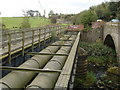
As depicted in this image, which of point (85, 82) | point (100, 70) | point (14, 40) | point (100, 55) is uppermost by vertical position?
point (14, 40)

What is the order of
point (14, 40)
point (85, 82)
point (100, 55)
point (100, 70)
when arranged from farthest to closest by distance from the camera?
point (100, 55), point (100, 70), point (85, 82), point (14, 40)

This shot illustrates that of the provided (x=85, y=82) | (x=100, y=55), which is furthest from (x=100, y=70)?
(x=85, y=82)

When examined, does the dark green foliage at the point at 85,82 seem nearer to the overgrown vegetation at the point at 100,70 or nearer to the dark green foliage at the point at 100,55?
the overgrown vegetation at the point at 100,70

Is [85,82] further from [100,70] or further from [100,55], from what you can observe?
[100,55]

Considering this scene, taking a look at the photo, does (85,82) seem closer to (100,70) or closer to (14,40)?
(100,70)

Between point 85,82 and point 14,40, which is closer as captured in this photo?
point 14,40

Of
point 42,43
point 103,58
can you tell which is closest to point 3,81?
point 42,43

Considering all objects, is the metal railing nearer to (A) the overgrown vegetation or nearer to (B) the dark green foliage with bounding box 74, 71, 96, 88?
(B) the dark green foliage with bounding box 74, 71, 96, 88

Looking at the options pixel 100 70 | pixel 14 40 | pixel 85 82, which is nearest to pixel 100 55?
pixel 100 70

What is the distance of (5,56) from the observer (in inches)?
251

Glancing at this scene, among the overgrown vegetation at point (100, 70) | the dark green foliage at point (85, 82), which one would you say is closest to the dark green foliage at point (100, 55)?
the overgrown vegetation at point (100, 70)

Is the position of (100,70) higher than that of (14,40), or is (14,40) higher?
(14,40)

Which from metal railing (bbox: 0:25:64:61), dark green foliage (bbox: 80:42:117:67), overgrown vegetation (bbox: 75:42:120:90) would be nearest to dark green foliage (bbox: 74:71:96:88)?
overgrown vegetation (bbox: 75:42:120:90)

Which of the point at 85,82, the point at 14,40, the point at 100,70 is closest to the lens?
the point at 14,40
